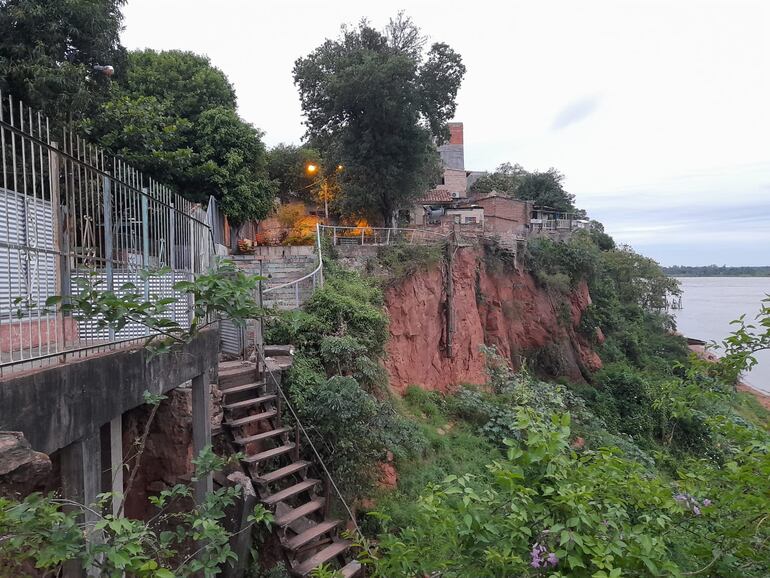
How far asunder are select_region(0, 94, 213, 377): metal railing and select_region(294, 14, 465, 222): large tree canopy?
14.3 meters

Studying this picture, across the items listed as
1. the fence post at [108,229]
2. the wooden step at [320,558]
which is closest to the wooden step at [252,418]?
the wooden step at [320,558]

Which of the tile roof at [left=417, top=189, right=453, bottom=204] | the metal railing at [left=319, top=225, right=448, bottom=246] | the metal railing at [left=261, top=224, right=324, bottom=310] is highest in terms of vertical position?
the tile roof at [left=417, top=189, right=453, bottom=204]

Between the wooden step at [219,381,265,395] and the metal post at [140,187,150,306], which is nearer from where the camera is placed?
the metal post at [140,187,150,306]

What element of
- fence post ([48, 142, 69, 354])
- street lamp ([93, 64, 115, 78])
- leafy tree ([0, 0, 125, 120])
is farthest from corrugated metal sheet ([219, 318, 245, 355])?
leafy tree ([0, 0, 125, 120])

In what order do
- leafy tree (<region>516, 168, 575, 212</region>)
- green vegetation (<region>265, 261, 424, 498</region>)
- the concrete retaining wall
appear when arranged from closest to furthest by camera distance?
the concrete retaining wall, green vegetation (<region>265, 261, 424, 498</region>), leafy tree (<region>516, 168, 575, 212</region>)

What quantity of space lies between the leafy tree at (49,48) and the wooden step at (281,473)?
9303 mm

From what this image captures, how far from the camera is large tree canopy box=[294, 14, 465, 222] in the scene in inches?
694

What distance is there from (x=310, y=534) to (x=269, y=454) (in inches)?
46.1

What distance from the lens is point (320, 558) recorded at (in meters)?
5.98

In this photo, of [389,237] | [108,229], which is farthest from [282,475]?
[389,237]

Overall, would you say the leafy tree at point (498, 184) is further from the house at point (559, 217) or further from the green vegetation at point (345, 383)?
the green vegetation at point (345, 383)

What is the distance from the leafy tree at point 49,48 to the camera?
10.1 meters

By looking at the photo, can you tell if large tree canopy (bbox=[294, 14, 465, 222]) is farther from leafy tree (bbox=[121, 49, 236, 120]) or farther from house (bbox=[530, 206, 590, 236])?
house (bbox=[530, 206, 590, 236])

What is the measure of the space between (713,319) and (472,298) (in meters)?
70.7
